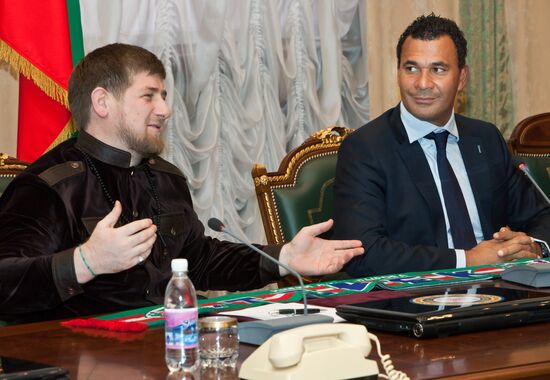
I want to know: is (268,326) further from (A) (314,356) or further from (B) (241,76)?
(B) (241,76)

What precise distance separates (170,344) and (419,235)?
6.28 ft

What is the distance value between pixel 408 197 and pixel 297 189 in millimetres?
417

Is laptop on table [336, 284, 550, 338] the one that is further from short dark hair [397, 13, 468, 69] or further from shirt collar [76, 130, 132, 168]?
short dark hair [397, 13, 468, 69]

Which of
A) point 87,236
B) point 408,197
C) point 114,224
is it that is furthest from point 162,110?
point 408,197

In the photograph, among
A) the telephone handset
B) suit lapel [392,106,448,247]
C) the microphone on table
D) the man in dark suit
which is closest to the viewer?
the telephone handset

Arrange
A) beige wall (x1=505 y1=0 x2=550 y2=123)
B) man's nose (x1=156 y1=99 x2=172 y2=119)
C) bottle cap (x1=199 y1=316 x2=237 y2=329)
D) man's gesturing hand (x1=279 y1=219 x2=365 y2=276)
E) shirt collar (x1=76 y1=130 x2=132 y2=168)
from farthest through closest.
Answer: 1. beige wall (x1=505 y1=0 x2=550 y2=123)
2. man's nose (x1=156 y1=99 x2=172 y2=119)
3. shirt collar (x1=76 y1=130 x2=132 y2=168)
4. man's gesturing hand (x1=279 y1=219 x2=365 y2=276)
5. bottle cap (x1=199 y1=316 x2=237 y2=329)

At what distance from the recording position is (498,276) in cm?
270

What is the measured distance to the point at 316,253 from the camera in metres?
2.77

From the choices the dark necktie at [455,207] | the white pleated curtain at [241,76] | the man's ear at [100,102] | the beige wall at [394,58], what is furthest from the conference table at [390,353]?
the white pleated curtain at [241,76]

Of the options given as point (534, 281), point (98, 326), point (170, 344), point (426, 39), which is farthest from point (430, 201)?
point (170, 344)

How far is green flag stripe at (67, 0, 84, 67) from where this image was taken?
377 centimetres

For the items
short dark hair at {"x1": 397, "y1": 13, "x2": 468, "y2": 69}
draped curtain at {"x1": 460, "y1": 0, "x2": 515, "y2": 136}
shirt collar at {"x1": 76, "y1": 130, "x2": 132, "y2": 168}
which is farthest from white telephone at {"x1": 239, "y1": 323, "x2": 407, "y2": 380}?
A: draped curtain at {"x1": 460, "y1": 0, "x2": 515, "y2": 136}

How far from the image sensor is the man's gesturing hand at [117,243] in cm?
234

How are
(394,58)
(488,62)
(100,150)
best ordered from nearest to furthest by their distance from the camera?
(100,150) → (394,58) → (488,62)
